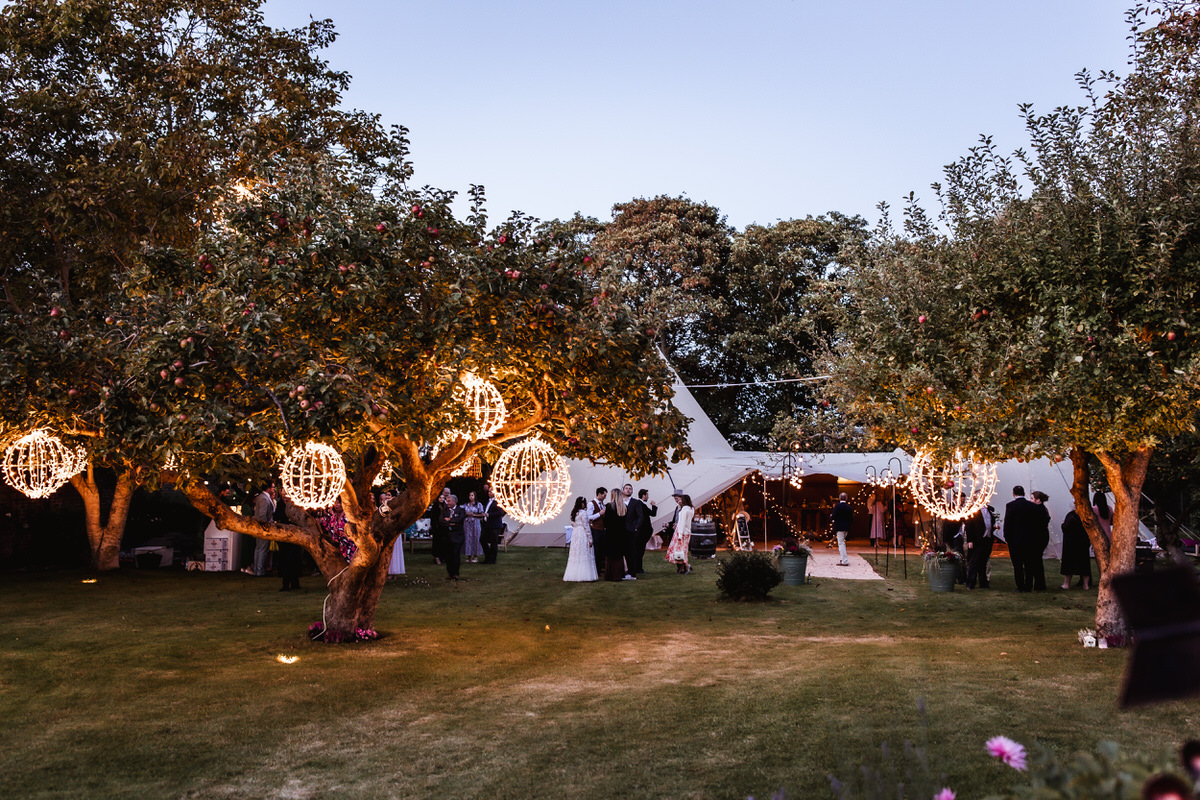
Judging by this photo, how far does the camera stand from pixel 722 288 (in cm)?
2980

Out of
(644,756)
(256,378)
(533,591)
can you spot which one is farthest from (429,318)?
(533,591)

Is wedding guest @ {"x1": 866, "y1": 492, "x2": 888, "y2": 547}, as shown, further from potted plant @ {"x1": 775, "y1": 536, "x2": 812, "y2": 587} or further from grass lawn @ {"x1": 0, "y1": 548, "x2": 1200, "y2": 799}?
grass lawn @ {"x1": 0, "y1": 548, "x2": 1200, "y2": 799}

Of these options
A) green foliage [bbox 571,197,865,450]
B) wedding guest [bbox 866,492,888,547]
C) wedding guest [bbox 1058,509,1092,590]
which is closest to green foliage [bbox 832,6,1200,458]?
wedding guest [bbox 1058,509,1092,590]

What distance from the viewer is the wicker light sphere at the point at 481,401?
307 inches

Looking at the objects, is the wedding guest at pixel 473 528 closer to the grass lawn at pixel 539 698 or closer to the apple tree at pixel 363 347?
the grass lawn at pixel 539 698

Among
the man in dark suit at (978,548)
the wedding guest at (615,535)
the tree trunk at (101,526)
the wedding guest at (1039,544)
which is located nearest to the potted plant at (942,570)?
the man in dark suit at (978,548)

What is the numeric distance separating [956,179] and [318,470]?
7256 mm

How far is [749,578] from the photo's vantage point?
1312 centimetres

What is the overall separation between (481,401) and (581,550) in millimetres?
7629

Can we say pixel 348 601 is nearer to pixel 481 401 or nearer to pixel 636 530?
pixel 481 401

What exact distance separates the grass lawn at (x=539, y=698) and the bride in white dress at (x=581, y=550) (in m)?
3.00

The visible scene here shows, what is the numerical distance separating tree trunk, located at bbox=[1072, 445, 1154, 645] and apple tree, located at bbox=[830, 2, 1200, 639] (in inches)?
0.8

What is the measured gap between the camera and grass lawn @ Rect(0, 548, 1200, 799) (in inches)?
204

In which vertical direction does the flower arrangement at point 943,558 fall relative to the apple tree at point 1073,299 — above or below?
below
